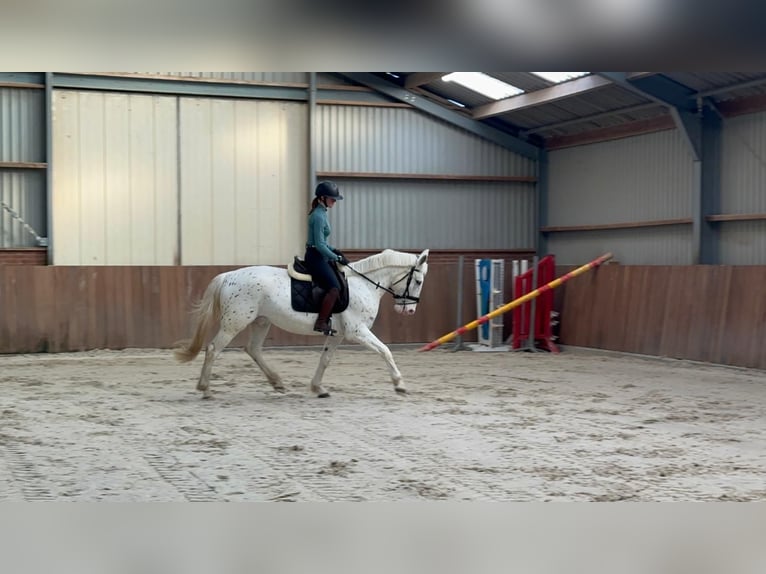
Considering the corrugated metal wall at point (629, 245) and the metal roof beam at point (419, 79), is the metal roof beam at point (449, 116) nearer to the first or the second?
the metal roof beam at point (419, 79)

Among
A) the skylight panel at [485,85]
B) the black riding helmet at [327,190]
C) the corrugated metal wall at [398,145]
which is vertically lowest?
the black riding helmet at [327,190]

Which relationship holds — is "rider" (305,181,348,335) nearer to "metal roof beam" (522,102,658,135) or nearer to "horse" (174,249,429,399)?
"horse" (174,249,429,399)

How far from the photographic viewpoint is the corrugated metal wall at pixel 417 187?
649 inches

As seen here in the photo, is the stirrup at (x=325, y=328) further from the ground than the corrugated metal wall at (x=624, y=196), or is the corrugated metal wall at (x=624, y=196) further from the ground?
the corrugated metal wall at (x=624, y=196)

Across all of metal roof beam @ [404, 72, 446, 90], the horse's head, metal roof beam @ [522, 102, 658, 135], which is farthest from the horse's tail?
metal roof beam @ [522, 102, 658, 135]

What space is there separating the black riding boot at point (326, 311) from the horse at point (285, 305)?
0.37 feet

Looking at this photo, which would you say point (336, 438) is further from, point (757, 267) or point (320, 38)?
point (757, 267)

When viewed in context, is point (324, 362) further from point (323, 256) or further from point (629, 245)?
point (629, 245)

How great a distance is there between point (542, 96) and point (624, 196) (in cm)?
232

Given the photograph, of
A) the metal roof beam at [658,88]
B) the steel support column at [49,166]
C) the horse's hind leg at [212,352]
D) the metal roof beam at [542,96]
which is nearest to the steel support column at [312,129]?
the metal roof beam at [542,96]

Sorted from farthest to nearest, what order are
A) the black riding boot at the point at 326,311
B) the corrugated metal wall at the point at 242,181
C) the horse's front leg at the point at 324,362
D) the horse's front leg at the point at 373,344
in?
the corrugated metal wall at the point at 242,181 < the horse's front leg at the point at 324,362 < the horse's front leg at the point at 373,344 < the black riding boot at the point at 326,311

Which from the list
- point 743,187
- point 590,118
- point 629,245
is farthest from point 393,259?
point 590,118

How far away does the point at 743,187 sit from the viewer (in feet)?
43.1

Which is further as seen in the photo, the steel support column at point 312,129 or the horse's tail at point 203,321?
the steel support column at point 312,129
